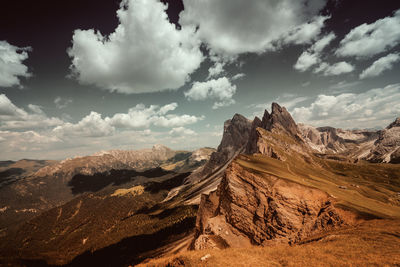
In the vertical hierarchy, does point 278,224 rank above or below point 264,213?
below

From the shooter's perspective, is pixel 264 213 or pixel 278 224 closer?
pixel 278 224

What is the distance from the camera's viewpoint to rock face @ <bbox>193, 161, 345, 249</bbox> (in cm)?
3075

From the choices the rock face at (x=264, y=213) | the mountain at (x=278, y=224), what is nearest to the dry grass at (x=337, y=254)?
the mountain at (x=278, y=224)

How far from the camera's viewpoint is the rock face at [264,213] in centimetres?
3075

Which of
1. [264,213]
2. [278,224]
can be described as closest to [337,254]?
[278,224]

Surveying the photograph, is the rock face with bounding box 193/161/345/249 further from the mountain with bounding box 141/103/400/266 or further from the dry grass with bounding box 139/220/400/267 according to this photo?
the dry grass with bounding box 139/220/400/267

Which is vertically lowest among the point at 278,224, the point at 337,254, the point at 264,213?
the point at 278,224

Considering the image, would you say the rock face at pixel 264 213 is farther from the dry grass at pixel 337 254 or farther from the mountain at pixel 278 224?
the dry grass at pixel 337 254

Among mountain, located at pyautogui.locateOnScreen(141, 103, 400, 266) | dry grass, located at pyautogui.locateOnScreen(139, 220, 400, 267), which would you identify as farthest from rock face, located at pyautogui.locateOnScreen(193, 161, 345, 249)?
dry grass, located at pyautogui.locateOnScreen(139, 220, 400, 267)

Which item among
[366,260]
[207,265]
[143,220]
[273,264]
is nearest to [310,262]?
[273,264]

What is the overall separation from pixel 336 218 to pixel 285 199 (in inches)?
328

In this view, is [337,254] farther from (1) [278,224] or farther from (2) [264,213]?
(2) [264,213]

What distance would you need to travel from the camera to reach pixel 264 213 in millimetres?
34406

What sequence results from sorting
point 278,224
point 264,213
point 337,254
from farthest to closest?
point 264,213
point 278,224
point 337,254
